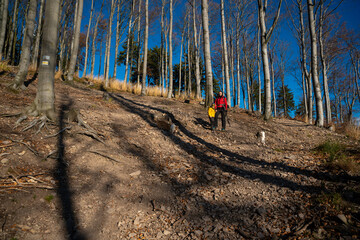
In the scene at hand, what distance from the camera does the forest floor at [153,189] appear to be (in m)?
2.14

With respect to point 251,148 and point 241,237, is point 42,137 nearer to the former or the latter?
point 241,237

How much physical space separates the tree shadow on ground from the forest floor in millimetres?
12

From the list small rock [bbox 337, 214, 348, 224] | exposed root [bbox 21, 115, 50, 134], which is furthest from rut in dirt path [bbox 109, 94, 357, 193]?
exposed root [bbox 21, 115, 50, 134]

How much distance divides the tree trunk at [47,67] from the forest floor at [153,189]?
1.43 feet

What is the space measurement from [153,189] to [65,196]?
136cm

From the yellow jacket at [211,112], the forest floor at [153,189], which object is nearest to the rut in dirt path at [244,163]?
the forest floor at [153,189]

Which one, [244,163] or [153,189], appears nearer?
[153,189]

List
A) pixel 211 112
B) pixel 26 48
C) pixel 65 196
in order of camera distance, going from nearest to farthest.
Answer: pixel 65 196
pixel 26 48
pixel 211 112

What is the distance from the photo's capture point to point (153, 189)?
10.2 ft

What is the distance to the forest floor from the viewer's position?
214cm

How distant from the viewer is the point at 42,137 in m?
3.50

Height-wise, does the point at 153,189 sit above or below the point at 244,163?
below

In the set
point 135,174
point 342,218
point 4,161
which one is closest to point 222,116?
point 135,174

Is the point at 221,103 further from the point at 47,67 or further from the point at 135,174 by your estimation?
the point at 47,67
